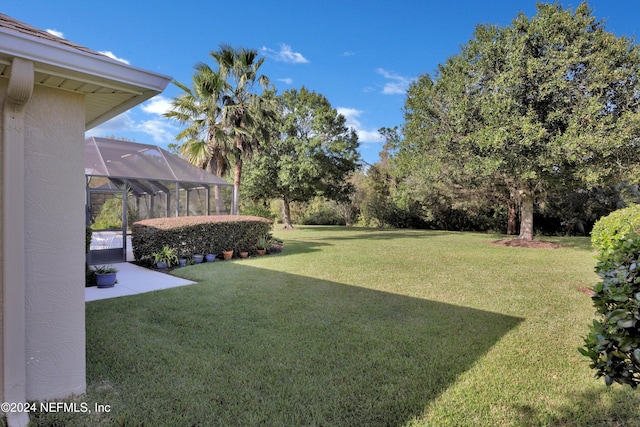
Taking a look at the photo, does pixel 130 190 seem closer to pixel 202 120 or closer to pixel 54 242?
pixel 202 120

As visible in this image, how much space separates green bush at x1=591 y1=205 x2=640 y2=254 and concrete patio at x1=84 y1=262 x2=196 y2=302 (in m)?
7.91

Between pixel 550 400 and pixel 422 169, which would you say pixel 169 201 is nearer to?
pixel 422 169

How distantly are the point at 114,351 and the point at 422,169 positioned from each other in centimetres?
1350

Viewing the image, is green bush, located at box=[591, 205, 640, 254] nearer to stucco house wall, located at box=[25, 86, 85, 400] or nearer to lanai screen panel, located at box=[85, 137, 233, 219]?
stucco house wall, located at box=[25, 86, 85, 400]

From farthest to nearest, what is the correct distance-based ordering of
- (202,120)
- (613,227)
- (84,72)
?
1. (202,120)
2. (613,227)
3. (84,72)

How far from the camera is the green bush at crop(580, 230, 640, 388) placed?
71.5 inches

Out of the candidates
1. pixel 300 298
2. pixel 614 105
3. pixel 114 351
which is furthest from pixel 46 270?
pixel 614 105

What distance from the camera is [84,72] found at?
2.49 m

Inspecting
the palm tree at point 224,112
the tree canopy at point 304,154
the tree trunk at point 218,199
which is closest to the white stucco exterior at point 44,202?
the tree trunk at point 218,199

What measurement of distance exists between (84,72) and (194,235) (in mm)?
7243

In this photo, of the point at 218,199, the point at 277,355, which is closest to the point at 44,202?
the point at 277,355

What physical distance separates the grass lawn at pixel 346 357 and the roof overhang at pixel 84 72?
8.29 feet

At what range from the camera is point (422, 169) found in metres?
14.7

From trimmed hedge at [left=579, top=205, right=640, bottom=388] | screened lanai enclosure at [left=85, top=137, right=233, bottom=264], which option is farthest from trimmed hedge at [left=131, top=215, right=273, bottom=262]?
trimmed hedge at [left=579, top=205, right=640, bottom=388]
